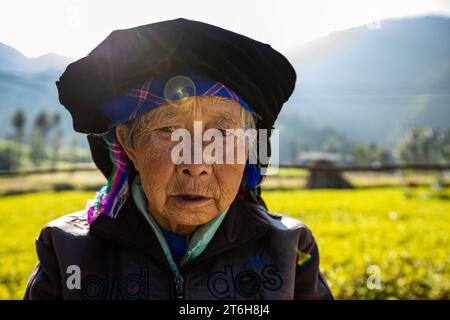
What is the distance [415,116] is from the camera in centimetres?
12712

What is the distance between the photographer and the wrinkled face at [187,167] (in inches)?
55.8

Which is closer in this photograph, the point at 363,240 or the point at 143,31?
the point at 143,31

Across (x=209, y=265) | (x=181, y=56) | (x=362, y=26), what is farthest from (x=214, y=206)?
(x=362, y=26)

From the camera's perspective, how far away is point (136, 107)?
1.49 m

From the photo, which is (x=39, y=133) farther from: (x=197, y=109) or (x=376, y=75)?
(x=376, y=75)

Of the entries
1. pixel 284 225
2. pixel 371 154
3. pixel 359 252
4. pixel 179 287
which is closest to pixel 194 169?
pixel 179 287

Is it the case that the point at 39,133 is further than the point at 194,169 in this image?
Yes

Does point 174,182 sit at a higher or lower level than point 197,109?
lower

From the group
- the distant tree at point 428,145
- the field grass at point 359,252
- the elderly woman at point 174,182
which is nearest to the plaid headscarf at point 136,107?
the elderly woman at point 174,182

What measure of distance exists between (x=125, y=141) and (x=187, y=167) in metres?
0.39

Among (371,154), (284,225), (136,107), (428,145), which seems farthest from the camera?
(371,154)

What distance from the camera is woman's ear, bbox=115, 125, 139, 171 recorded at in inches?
63.3

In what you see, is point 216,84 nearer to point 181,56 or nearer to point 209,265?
point 181,56
